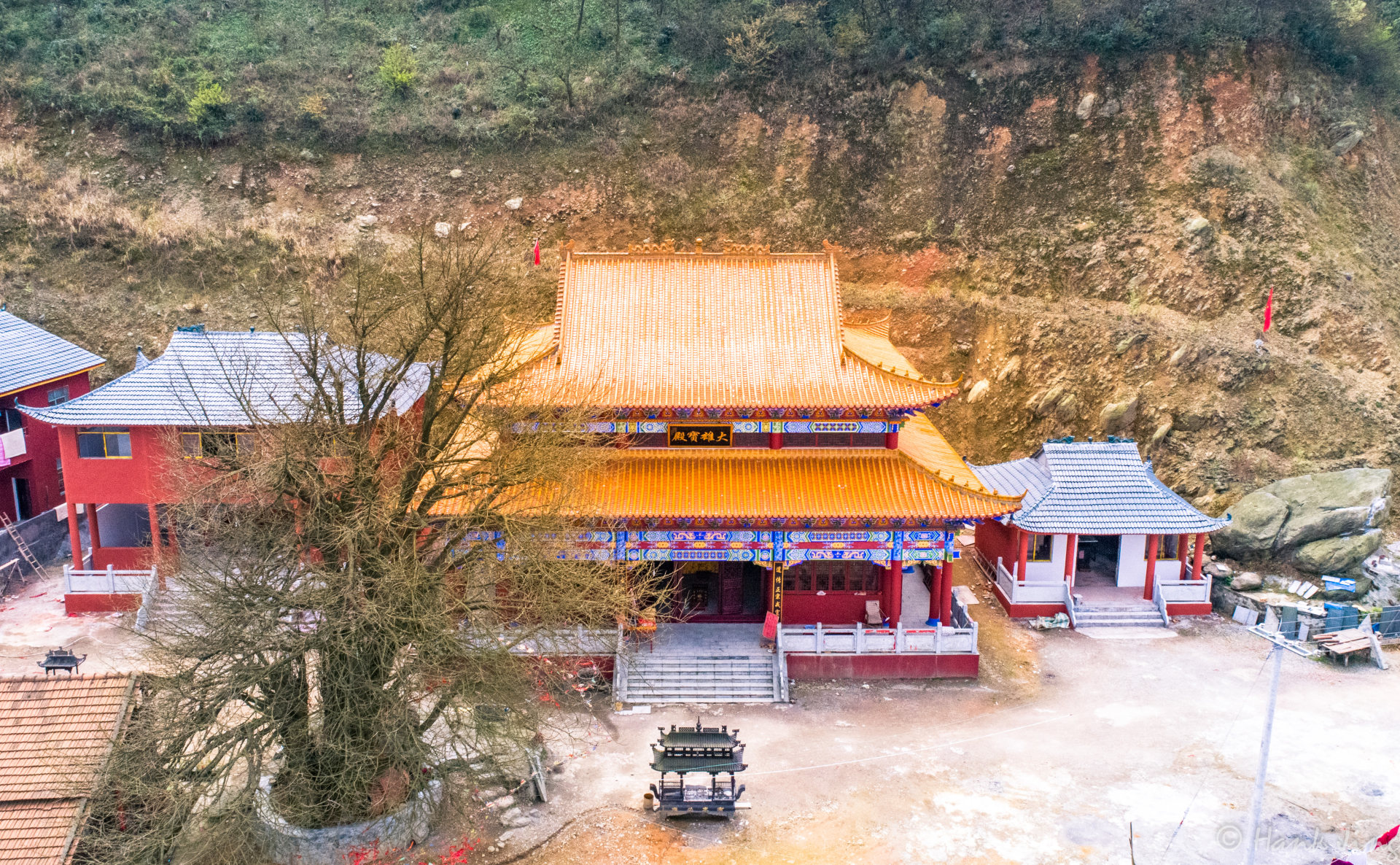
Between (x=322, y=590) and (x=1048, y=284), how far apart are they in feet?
104

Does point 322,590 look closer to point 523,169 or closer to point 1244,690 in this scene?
point 1244,690

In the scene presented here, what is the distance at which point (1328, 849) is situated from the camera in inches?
713

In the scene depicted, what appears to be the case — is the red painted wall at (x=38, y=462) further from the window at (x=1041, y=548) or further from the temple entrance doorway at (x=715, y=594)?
the window at (x=1041, y=548)

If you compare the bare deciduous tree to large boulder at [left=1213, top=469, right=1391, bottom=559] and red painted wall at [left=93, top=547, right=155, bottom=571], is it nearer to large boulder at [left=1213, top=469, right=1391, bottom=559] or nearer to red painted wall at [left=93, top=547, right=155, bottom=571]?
red painted wall at [left=93, top=547, right=155, bottom=571]

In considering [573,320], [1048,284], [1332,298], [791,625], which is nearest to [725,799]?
[791,625]

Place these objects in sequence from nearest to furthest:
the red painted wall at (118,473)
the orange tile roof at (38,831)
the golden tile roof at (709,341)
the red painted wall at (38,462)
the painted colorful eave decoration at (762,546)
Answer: the orange tile roof at (38,831) → the painted colorful eave decoration at (762,546) → the golden tile roof at (709,341) → the red painted wall at (118,473) → the red painted wall at (38,462)

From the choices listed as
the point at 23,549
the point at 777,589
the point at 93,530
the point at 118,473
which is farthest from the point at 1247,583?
the point at 23,549

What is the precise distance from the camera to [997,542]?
30.3 m

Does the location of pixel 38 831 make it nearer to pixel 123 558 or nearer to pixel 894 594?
pixel 123 558

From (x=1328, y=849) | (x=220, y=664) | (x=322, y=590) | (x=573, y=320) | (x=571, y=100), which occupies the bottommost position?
(x=1328, y=849)

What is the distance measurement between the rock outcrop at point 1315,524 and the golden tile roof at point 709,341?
1220 cm

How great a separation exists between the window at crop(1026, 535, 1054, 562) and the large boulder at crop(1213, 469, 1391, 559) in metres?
5.57

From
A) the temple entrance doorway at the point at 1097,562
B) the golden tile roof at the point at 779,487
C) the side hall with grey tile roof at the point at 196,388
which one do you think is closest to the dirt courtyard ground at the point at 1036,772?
the temple entrance doorway at the point at 1097,562

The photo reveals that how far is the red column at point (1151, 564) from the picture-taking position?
2822cm
